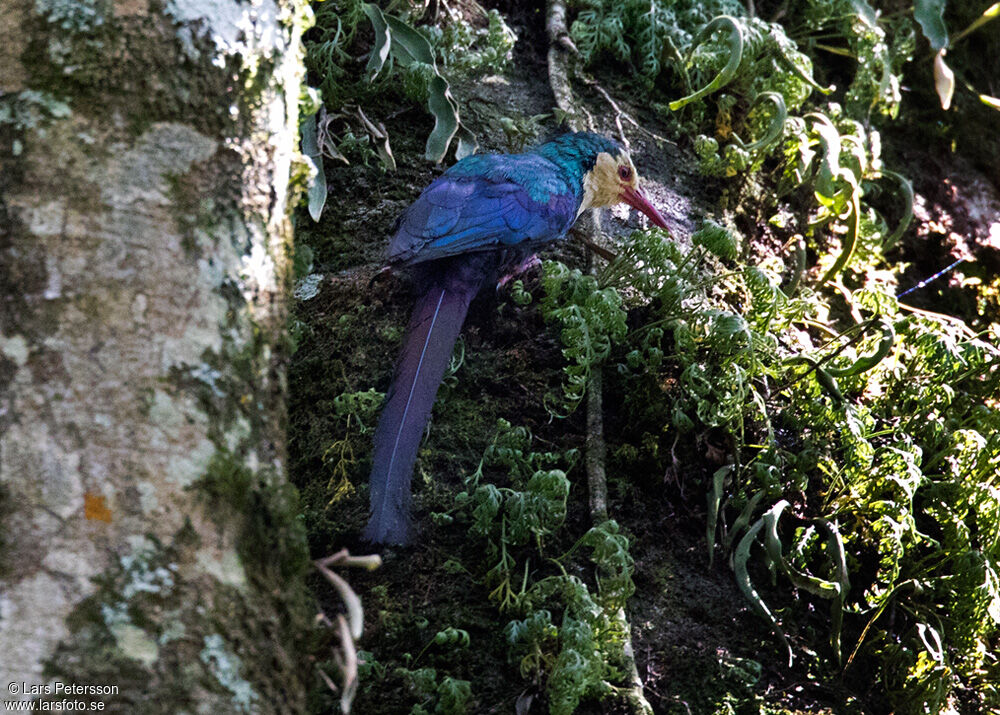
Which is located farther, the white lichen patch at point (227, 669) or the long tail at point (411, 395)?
the long tail at point (411, 395)

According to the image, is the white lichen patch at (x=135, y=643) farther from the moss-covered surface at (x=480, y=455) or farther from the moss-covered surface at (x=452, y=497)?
the moss-covered surface at (x=452, y=497)

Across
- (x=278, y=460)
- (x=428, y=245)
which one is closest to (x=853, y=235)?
(x=428, y=245)

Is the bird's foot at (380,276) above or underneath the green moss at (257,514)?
above

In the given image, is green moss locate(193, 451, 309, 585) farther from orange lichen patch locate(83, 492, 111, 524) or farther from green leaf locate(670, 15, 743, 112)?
green leaf locate(670, 15, 743, 112)

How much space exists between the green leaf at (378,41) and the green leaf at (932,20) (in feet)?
5.56

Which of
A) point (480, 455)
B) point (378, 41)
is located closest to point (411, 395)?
point (480, 455)

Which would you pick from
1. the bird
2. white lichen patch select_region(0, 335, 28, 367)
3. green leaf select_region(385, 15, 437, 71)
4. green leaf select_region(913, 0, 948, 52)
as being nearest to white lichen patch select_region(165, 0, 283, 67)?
white lichen patch select_region(0, 335, 28, 367)

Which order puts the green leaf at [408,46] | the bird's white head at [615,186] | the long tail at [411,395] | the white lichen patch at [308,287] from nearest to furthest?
1. the long tail at [411,395]
2. the white lichen patch at [308,287]
3. the green leaf at [408,46]
4. the bird's white head at [615,186]

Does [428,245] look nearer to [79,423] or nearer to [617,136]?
[617,136]

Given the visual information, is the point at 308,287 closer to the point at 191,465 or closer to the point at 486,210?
the point at 486,210

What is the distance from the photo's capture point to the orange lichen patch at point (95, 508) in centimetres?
96

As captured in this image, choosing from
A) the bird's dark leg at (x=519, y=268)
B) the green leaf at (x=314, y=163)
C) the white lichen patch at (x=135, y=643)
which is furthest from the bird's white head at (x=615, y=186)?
the white lichen patch at (x=135, y=643)

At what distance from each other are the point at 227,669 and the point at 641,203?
2398 millimetres

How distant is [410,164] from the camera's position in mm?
2980
